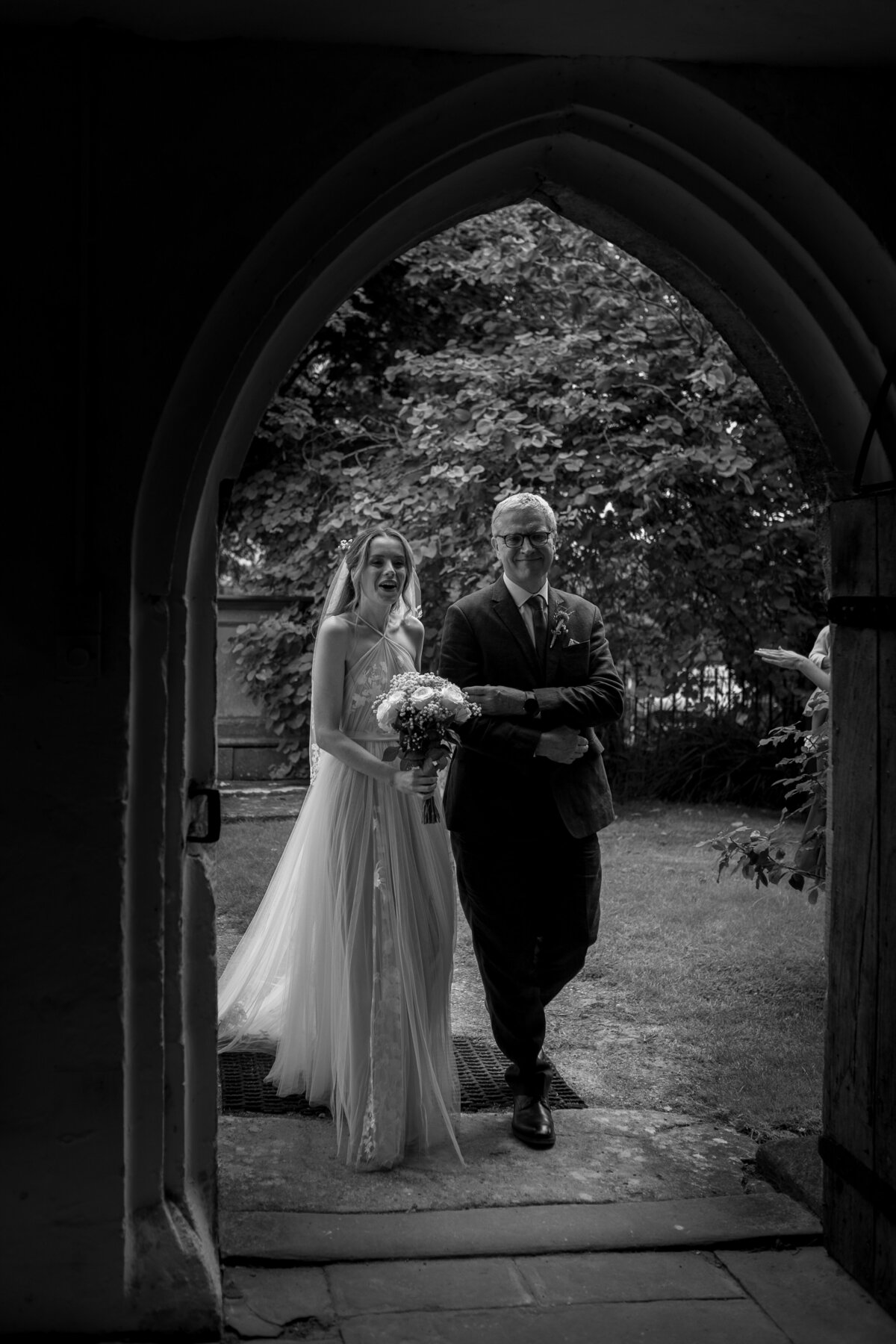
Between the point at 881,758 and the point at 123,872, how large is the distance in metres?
1.93

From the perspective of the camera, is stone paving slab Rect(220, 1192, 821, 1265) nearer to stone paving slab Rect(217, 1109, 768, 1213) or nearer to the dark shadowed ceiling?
stone paving slab Rect(217, 1109, 768, 1213)

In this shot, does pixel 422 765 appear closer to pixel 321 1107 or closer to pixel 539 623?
pixel 539 623

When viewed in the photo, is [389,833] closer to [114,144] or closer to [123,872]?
[123,872]

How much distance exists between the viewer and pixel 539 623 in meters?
4.59

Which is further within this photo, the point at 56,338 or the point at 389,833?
the point at 389,833

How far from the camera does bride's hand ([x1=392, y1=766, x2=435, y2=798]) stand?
434 centimetres

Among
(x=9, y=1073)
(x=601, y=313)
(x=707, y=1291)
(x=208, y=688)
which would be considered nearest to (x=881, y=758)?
(x=707, y=1291)

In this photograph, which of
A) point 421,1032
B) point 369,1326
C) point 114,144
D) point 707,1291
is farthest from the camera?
point 421,1032

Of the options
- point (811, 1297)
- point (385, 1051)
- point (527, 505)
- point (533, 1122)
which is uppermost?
point (527, 505)

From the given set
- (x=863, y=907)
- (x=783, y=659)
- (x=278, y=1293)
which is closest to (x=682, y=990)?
(x=783, y=659)

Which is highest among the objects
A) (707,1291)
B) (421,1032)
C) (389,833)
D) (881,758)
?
(881,758)

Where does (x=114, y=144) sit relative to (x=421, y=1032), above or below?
above

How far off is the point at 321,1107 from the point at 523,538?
2152mm

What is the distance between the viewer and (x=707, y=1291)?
133 inches
